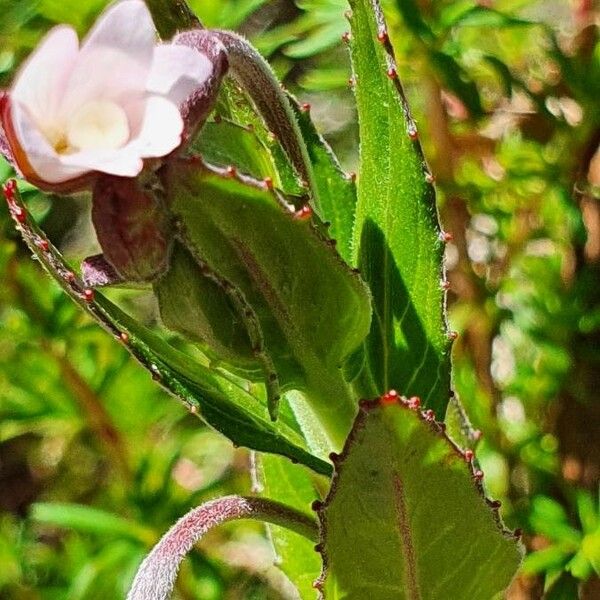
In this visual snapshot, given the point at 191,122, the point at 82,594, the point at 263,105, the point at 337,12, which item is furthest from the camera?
the point at 82,594

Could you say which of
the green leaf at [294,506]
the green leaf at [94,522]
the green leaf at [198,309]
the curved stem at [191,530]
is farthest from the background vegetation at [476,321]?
the green leaf at [198,309]

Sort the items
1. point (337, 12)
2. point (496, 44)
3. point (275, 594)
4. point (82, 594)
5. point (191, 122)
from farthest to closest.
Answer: point (275, 594), point (496, 44), point (82, 594), point (337, 12), point (191, 122)

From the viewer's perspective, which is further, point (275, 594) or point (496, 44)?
point (275, 594)

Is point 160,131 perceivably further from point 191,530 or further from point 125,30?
point 191,530

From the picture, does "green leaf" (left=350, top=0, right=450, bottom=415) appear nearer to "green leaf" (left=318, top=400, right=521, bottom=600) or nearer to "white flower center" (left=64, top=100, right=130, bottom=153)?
"green leaf" (left=318, top=400, right=521, bottom=600)

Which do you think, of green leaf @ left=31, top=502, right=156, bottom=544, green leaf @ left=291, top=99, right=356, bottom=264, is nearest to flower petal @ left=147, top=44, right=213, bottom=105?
green leaf @ left=291, top=99, right=356, bottom=264

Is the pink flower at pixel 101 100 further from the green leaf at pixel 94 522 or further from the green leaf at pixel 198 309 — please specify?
the green leaf at pixel 94 522

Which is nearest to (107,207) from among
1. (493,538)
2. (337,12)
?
(493,538)

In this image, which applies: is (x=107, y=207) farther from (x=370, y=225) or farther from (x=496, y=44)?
(x=496, y=44)
